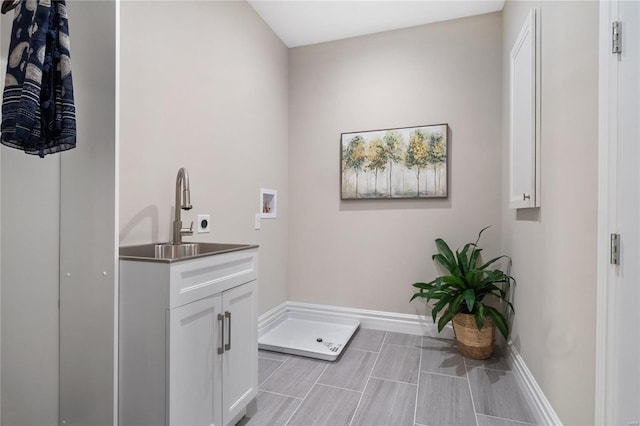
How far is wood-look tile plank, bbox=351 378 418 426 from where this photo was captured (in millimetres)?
1641

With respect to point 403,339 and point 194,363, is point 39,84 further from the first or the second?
point 403,339

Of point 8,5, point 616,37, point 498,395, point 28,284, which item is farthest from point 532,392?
point 8,5

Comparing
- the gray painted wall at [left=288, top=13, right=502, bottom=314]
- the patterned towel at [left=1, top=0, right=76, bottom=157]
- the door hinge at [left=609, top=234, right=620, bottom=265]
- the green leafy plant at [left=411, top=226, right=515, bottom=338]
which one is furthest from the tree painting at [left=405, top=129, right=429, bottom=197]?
the patterned towel at [left=1, top=0, right=76, bottom=157]

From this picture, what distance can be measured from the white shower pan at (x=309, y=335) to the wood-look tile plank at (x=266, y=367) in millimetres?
147

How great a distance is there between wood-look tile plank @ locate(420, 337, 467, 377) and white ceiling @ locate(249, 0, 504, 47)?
2.74 m

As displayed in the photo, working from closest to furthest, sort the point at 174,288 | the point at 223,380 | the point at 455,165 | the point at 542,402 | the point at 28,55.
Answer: the point at 28,55, the point at 174,288, the point at 223,380, the point at 542,402, the point at 455,165

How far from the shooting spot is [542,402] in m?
1.59

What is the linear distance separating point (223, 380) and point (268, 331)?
1.35 meters

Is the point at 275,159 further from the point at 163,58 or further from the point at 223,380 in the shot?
the point at 223,380

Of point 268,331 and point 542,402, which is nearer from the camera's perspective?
point 542,402

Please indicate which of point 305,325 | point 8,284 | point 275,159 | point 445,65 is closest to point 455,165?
point 445,65

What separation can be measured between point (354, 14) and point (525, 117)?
1629mm

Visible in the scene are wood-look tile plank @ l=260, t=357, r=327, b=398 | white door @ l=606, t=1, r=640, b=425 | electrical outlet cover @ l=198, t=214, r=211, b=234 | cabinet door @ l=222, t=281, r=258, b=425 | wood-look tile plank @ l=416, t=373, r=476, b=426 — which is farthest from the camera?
electrical outlet cover @ l=198, t=214, r=211, b=234

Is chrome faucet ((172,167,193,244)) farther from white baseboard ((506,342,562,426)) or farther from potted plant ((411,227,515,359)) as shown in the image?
white baseboard ((506,342,562,426))
